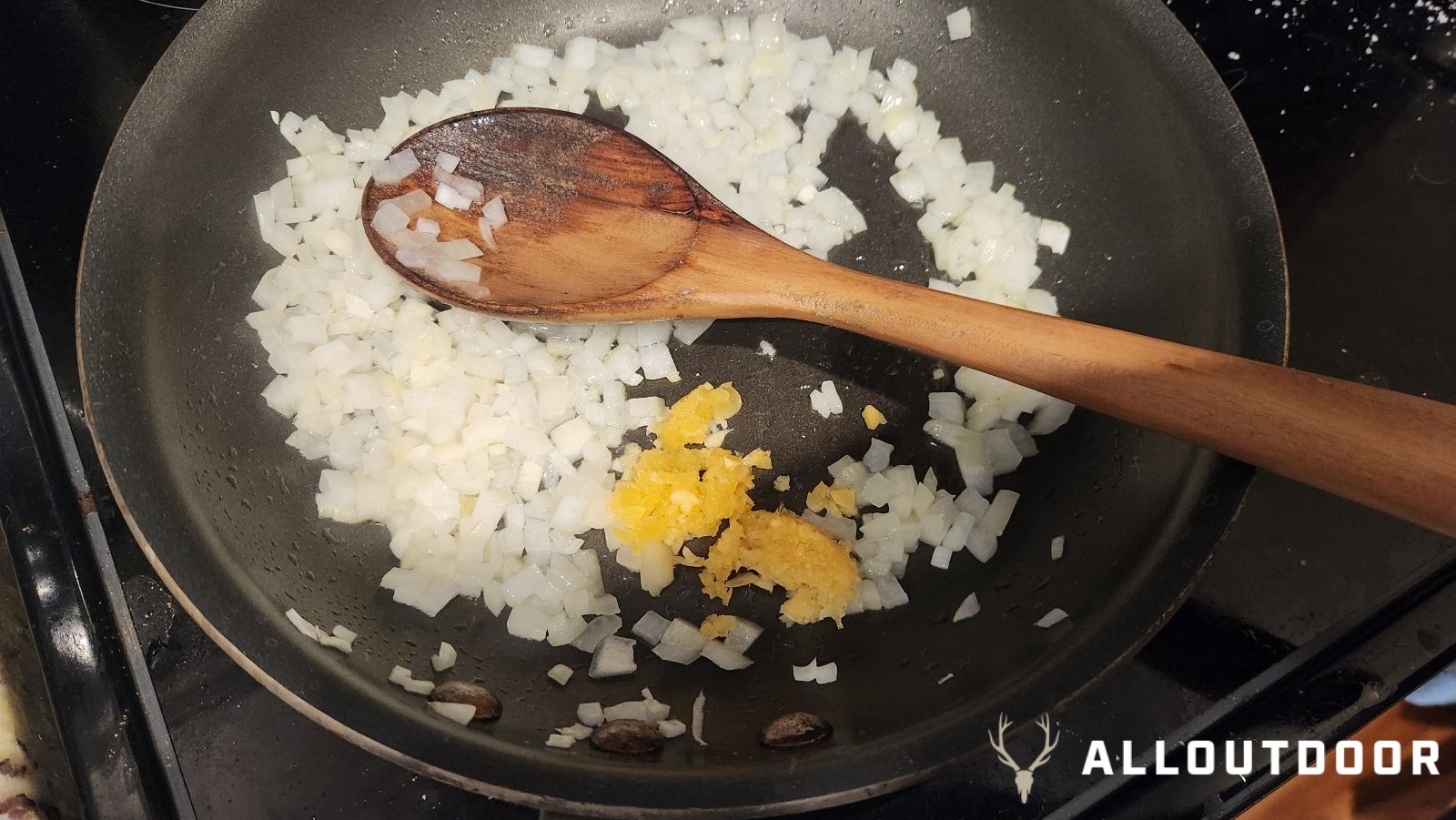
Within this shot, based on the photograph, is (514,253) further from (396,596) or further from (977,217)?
(977,217)

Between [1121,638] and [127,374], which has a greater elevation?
[1121,638]

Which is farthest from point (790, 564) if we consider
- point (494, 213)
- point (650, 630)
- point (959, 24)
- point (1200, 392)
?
point (959, 24)

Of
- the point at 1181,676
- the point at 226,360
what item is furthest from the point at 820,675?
the point at 226,360

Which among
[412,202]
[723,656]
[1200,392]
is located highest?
[1200,392]

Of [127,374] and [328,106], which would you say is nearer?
[127,374]

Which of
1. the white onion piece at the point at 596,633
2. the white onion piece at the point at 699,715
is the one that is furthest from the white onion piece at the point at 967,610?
the white onion piece at the point at 596,633

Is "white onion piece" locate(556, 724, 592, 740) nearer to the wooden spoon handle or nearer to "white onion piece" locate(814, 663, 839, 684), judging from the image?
"white onion piece" locate(814, 663, 839, 684)

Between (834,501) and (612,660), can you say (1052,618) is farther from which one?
(612,660)
